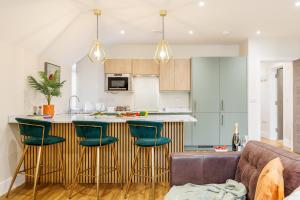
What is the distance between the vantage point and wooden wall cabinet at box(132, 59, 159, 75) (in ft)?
19.2

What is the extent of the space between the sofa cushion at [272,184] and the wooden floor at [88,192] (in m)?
1.79

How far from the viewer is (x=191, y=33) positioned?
523 cm

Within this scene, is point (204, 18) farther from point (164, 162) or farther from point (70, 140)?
point (70, 140)

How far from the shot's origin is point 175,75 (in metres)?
5.85

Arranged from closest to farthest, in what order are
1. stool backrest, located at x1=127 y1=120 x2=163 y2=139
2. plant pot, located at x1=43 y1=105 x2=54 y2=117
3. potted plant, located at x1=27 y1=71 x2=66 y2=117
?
stool backrest, located at x1=127 y1=120 x2=163 y2=139
potted plant, located at x1=27 y1=71 x2=66 y2=117
plant pot, located at x1=43 y1=105 x2=54 y2=117

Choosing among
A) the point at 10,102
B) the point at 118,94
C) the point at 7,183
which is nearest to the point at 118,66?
the point at 118,94

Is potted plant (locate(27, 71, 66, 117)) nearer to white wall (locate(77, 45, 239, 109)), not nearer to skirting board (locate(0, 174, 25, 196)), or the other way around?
skirting board (locate(0, 174, 25, 196))

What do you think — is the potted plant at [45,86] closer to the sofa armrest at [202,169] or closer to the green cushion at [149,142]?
the green cushion at [149,142]

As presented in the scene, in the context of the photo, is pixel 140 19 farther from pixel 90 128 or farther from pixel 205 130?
pixel 205 130

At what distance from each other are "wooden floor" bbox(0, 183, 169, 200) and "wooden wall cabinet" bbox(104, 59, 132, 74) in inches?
119

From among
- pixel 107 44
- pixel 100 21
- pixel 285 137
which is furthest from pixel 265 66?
pixel 100 21

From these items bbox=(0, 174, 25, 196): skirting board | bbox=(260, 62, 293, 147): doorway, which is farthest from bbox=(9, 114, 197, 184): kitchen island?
bbox=(260, 62, 293, 147): doorway

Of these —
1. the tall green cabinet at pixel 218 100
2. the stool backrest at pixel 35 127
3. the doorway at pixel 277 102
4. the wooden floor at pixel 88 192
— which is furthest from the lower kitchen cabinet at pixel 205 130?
the stool backrest at pixel 35 127

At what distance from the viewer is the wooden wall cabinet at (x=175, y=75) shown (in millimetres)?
5824
